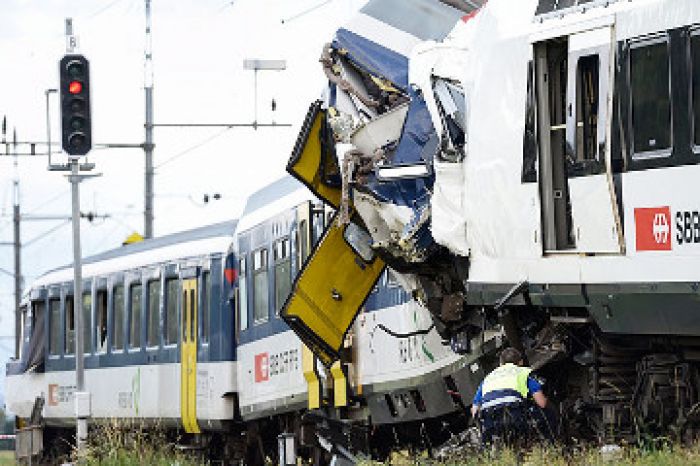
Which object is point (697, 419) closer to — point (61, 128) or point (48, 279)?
point (61, 128)

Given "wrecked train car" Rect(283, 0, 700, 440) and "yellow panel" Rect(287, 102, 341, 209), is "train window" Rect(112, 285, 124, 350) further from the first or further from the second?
"yellow panel" Rect(287, 102, 341, 209)

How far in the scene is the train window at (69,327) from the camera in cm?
3466

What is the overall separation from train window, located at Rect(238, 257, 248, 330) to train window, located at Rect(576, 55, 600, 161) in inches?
501

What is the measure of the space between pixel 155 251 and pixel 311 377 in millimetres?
9361

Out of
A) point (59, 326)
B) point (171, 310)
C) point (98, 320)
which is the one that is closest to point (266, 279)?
point (171, 310)

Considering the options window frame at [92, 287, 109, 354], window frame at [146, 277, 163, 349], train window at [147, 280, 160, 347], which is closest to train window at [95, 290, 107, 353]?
window frame at [92, 287, 109, 354]

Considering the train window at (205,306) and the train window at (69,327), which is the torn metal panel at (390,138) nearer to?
the train window at (205,306)

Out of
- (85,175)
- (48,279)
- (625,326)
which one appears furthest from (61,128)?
(48,279)

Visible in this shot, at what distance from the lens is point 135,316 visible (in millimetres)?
31750

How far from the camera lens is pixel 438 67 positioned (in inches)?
639

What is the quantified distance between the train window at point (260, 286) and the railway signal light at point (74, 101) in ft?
10.2

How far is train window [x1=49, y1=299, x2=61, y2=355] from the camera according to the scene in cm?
3528

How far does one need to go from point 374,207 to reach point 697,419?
13.8ft

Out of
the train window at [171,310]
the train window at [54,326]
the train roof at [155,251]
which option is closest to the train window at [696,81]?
the train roof at [155,251]
